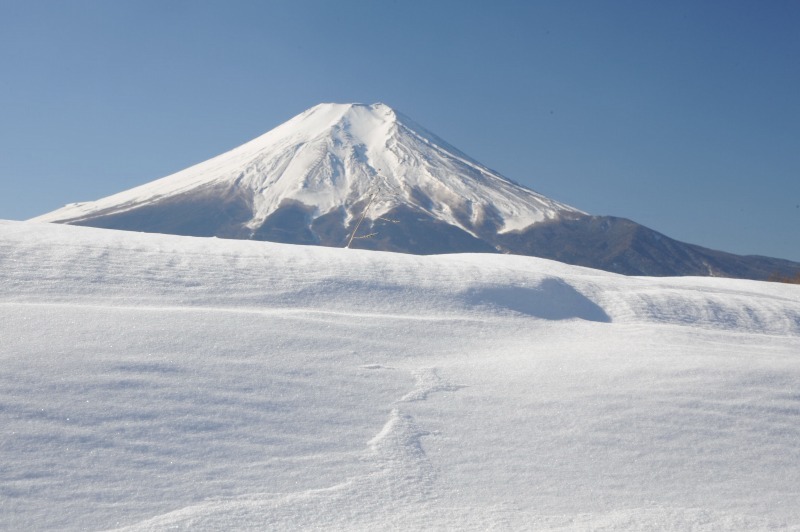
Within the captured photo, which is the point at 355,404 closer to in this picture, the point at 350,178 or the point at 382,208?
the point at 382,208

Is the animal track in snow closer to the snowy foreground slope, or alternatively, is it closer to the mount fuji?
the snowy foreground slope

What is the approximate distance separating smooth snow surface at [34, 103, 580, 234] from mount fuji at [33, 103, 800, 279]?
0.18 m

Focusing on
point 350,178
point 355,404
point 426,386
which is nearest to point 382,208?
point 350,178

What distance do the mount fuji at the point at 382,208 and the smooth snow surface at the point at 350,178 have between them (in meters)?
0.18

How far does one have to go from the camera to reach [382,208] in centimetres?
9119

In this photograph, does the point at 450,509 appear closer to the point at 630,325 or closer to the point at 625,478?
the point at 625,478

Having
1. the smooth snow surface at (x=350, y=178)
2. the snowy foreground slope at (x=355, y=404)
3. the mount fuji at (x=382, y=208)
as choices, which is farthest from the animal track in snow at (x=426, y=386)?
the smooth snow surface at (x=350, y=178)

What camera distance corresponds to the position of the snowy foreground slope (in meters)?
4.91

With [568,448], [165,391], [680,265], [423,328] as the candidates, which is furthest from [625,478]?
[680,265]

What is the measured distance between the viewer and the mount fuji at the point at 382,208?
267 feet

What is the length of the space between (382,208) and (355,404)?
85.5 meters

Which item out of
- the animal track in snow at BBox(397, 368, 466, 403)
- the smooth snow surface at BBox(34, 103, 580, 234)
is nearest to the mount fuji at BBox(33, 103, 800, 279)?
the smooth snow surface at BBox(34, 103, 580, 234)

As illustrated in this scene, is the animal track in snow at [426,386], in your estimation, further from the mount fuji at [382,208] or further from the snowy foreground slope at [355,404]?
the mount fuji at [382,208]

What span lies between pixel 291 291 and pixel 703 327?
4637mm
